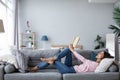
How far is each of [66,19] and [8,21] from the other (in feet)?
8.21

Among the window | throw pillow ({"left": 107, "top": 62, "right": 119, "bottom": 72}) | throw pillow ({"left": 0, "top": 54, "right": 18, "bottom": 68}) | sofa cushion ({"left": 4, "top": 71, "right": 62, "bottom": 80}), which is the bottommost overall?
sofa cushion ({"left": 4, "top": 71, "right": 62, "bottom": 80})

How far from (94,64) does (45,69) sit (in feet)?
3.32

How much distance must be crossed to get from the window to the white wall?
0.77 meters

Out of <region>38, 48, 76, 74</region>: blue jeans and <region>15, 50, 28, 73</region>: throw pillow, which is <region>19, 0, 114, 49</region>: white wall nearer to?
<region>38, 48, 76, 74</region>: blue jeans

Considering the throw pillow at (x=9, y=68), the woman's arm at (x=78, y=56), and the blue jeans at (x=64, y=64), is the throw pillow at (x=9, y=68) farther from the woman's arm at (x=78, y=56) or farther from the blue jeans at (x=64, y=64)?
the woman's arm at (x=78, y=56)

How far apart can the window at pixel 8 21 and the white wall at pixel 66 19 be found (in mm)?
775

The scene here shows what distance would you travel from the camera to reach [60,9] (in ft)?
29.8

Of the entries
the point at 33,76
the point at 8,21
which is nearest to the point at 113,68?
the point at 33,76

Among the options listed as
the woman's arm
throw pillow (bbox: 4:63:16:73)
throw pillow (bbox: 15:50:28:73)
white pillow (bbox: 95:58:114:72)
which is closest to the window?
throw pillow (bbox: 15:50:28:73)

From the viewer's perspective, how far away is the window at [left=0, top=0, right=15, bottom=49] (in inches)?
287

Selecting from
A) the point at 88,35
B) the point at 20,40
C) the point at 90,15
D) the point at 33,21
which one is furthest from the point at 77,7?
the point at 20,40

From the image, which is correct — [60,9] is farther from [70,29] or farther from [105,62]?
[105,62]

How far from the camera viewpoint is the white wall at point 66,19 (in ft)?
29.7

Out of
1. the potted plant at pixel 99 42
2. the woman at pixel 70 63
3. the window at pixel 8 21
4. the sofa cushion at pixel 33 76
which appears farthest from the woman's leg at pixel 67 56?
the potted plant at pixel 99 42
